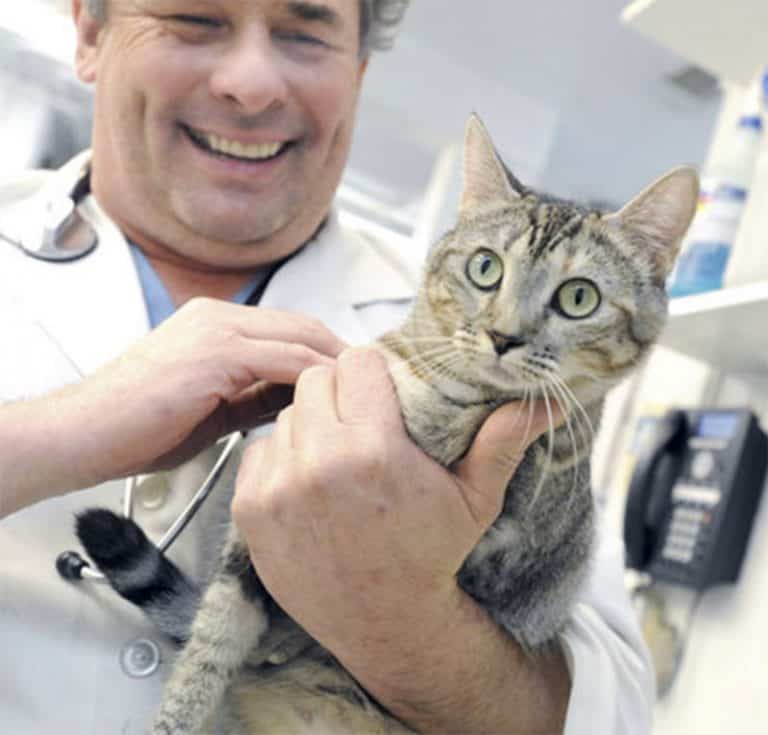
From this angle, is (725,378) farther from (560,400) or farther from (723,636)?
(560,400)

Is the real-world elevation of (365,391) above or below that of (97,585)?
above

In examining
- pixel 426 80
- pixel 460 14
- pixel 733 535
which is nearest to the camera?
pixel 733 535

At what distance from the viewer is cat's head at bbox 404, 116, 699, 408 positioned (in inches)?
26.8

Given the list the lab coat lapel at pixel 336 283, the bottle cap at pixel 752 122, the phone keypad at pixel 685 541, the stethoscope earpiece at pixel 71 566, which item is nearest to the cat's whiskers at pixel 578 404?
the lab coat lapel at pixel 336 283

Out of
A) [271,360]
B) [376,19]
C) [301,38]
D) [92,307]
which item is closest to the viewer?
[271,360]

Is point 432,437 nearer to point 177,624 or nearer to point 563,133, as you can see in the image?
point 177,624

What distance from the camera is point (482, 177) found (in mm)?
821

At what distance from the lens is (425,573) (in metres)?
0.71

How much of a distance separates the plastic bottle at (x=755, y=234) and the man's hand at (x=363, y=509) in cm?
67

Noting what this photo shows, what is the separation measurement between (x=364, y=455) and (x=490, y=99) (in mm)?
3190

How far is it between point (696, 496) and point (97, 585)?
0.86 m

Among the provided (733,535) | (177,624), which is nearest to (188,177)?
(177,624)

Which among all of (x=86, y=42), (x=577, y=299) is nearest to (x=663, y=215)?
(x=577, y=299)

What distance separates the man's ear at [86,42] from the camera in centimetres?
119
